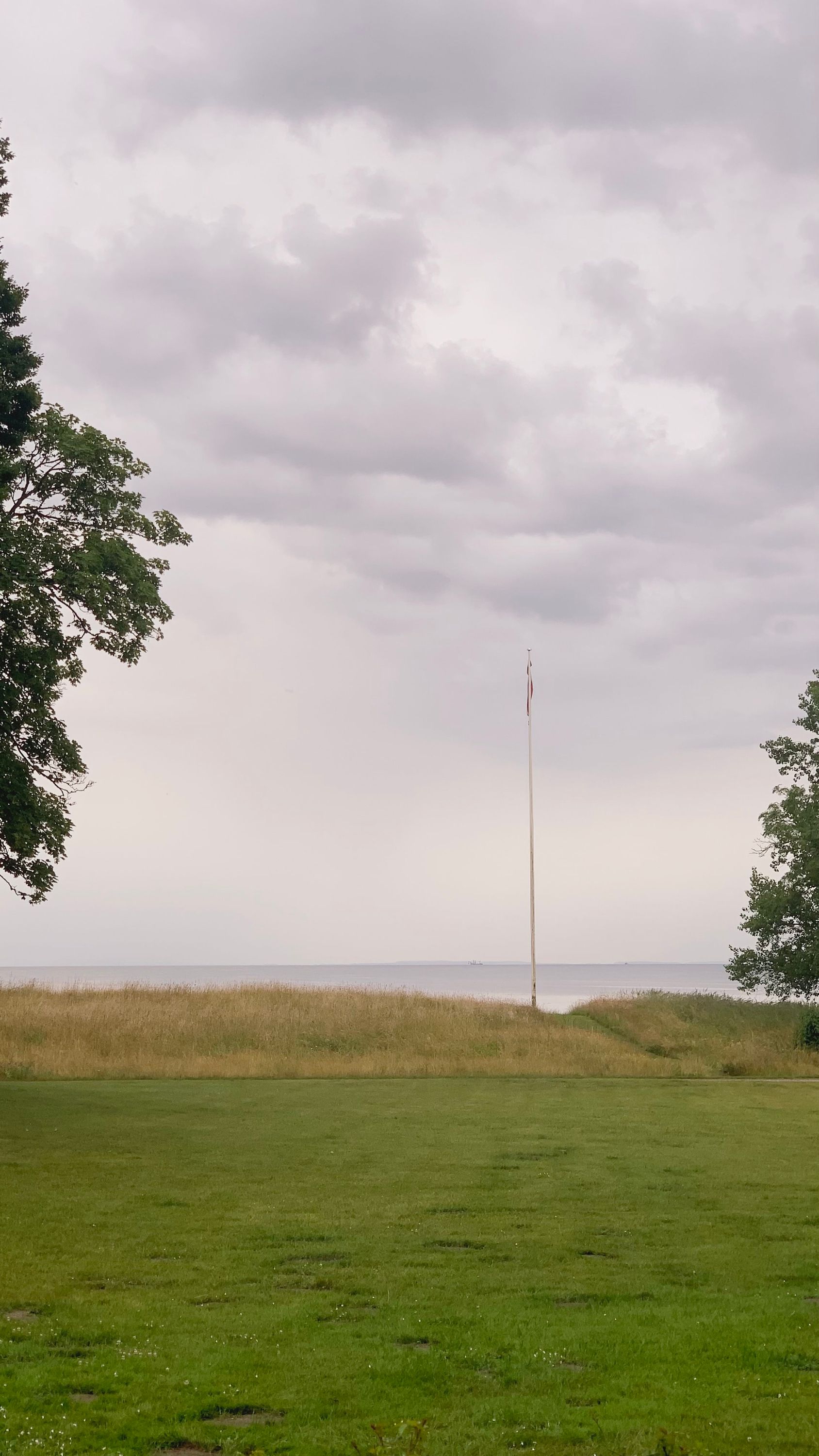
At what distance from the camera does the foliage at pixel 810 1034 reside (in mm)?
49219

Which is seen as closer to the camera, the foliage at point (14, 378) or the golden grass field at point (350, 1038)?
the foliage at point (14, 378)

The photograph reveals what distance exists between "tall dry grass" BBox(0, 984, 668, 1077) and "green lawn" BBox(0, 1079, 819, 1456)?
14.6 m

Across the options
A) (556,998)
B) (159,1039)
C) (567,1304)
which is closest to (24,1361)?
(567,1304)

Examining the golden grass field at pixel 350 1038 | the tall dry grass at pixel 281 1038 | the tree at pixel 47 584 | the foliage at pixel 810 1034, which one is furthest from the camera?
the foliage at pixel 810 1034

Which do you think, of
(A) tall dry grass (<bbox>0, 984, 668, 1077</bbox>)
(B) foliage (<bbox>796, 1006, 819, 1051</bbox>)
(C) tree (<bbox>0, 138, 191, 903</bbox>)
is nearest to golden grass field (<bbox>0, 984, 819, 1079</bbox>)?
(A) tall dry grass (<bbox>0, 984, 668, 1077</bbox>)

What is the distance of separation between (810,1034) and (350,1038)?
20450mm

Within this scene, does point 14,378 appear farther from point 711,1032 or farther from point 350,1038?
point 711,1032

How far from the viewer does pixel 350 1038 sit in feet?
154

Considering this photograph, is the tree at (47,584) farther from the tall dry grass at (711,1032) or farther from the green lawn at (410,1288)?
the tall dry grass at (711,1032)

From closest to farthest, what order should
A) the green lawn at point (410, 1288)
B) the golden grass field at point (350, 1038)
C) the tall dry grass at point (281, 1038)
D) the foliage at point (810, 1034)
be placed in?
1. the green lawn at point (410, 1288)
2. the tall dry grass at point (281, 1038)
3. the golden grass field at point (350, 1038)
4. the foliage at point (810, 1034)

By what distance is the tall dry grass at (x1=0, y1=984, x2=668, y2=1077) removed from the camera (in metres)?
39.0

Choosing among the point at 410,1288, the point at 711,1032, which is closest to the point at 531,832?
the point at 711,1032

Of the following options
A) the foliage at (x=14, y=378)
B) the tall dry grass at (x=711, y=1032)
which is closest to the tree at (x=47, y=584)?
the foliage at (x=14, y=378)

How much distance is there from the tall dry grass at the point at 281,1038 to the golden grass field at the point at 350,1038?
0.09 m
